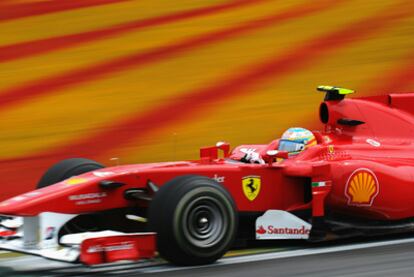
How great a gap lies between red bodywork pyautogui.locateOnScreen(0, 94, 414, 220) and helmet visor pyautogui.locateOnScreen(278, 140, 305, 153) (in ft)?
0.35

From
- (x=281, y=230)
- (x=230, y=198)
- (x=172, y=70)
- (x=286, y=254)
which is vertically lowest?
(x=286, y=254)

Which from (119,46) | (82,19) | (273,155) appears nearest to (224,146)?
(273,155)

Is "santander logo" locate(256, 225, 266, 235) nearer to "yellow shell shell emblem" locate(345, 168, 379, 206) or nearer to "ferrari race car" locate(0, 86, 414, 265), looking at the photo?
"ferrari race car" locate(0, 86, 414, 265)

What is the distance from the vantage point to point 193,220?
227 inches

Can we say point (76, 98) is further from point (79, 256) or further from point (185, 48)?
point (79, 256)

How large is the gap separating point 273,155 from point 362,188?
0.79m

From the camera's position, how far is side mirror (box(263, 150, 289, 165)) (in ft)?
21.5

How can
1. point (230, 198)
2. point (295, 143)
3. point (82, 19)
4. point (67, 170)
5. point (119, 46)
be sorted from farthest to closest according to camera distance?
1. point (82, 19)
2. point (119, 46)
3. point (295, 143)
4. point (67, 170)
5. point (230, 198)

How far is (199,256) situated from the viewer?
573 cm

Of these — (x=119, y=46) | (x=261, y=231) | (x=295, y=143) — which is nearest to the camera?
(x=261, y=231)

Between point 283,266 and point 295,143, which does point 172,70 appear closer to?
point 295,143

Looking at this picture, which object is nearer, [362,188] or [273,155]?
[273,155]

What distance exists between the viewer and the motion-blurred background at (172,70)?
10.8 m

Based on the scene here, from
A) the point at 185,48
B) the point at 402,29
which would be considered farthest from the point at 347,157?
the point at 402,29
